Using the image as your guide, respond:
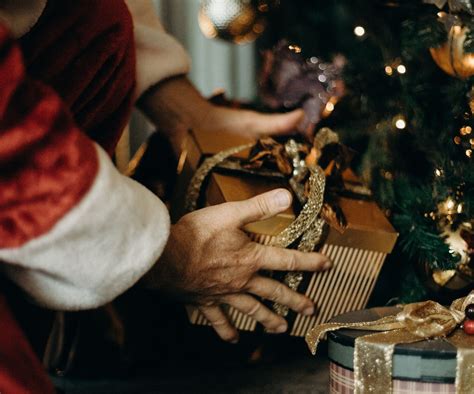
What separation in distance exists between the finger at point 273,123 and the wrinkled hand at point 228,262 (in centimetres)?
32

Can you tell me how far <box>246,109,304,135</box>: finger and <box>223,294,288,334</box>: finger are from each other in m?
0.33

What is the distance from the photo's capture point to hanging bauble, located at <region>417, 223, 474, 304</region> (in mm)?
782

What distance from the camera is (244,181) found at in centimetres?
83

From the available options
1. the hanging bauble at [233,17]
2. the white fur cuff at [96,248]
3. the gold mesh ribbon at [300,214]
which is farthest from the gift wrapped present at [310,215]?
the hanging bauble at [233,17]

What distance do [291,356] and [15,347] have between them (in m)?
0.55

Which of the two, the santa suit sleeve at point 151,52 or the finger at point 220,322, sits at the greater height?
the santa suit sleeve at point 151,52

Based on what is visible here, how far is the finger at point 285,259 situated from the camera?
30.0 inches

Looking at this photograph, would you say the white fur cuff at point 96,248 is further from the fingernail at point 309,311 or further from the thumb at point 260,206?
the fingernail at point 309,311

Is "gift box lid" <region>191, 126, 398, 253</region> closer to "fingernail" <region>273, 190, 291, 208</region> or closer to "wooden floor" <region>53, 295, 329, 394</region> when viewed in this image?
"fingernail" <region>273, 190, 291, 208</region>

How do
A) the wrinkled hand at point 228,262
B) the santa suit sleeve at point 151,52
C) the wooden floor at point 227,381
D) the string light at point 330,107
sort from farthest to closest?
1. the string light at point 330,107
2. the santa suit sleeve at point 151,52
3. the wooden floor at point 227,381
4. the wrinkled hand at point 228,262

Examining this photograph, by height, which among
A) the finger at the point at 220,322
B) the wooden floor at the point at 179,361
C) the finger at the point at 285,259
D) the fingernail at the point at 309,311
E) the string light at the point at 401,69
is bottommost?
the wooden floor at the point at 179,361

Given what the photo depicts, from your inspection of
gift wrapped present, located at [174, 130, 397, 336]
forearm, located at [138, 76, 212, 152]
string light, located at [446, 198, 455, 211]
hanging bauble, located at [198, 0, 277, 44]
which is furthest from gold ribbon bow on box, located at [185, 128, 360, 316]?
hanging bauble, located at [198, 0, 277, 44]

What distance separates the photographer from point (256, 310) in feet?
2.63

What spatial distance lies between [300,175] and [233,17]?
43 cm
